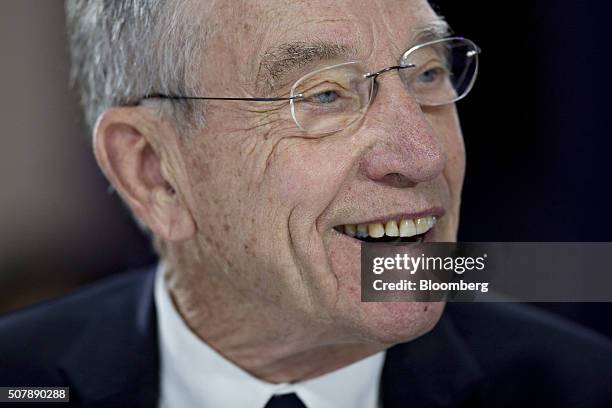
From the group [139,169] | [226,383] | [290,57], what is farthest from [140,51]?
[226,383]

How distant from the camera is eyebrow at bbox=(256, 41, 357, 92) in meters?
1.24

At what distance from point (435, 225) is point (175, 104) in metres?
0.45

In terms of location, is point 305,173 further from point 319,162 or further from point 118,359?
point 118,359

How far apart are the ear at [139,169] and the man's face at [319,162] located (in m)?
0.12

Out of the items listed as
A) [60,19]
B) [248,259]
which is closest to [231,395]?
[248,259]

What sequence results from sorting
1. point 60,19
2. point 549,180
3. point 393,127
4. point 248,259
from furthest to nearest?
point 60,19 → point 549,180 → point 248,259 → point 393,127

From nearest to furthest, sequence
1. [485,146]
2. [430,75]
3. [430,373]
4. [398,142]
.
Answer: [398,142] → [430,75] → [430,373] → [485,146]

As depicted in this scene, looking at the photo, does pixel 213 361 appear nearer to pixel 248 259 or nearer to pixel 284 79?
pixel 248 259

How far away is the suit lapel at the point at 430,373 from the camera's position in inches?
57.7

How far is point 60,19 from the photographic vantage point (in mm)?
1995

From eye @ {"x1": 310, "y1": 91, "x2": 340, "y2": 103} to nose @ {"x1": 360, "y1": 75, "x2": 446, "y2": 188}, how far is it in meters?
0.06

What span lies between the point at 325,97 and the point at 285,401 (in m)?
0.53

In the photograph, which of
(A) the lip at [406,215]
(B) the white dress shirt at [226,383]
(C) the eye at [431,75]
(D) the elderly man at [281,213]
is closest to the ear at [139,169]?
(D) the elderly man at [281,213]

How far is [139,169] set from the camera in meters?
1.45
